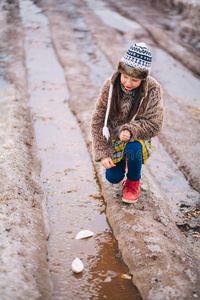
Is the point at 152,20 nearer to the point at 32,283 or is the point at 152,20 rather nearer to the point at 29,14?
the point at 29,14

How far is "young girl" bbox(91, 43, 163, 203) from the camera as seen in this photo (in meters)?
2.60

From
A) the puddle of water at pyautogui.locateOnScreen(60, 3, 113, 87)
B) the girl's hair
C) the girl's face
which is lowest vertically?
the puddle of water at pyautogui.locateOnScreen(60, 3, 113, 87)

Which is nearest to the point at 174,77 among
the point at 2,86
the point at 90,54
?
the point at 90,54

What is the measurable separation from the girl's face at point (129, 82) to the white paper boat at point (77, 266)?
1.39 meters

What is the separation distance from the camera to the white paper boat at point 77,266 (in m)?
2.43

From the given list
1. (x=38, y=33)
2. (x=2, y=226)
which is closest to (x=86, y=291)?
(x=2, y=226)

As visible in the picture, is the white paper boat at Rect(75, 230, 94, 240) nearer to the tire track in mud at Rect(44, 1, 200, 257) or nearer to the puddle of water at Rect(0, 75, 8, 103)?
the tire track in mud at Rect(44, 1, 200, 257)

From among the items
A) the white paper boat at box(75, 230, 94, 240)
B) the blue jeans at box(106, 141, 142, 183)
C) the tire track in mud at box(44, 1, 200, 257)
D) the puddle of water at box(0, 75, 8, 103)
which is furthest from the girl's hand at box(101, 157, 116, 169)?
the puddle of water at box(0, 75, 8, 103)

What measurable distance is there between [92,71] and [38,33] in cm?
316

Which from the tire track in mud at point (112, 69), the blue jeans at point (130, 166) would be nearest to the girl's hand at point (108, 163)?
the blue jeans at point (130, 166)

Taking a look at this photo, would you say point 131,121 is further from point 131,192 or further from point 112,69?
point 112,69

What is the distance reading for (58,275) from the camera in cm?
241

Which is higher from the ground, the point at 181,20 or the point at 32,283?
the point at 32,283

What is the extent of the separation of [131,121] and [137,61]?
50 cm
